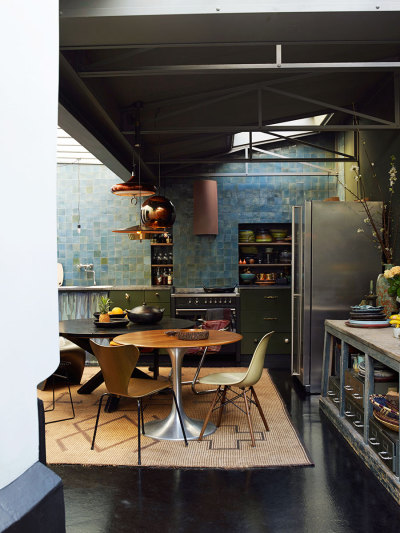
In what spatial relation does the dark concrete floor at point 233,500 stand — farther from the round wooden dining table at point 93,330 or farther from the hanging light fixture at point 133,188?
the hanging light fixture at point 133,188

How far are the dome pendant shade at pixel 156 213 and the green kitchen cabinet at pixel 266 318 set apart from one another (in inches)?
123

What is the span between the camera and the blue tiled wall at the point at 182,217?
852 centimetres

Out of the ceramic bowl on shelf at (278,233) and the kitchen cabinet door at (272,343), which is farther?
the ceramic bowl on shelf at (278,233)

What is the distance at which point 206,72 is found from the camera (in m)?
3.95

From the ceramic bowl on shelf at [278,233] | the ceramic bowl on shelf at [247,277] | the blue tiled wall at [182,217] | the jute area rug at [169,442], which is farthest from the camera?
the blue tiled wall at [182,217]

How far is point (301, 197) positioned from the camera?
8.51 m

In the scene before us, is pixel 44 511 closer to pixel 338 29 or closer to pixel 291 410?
pixel 338 29

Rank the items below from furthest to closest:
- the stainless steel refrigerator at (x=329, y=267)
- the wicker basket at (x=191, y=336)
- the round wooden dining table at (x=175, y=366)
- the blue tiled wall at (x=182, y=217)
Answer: the blue tiled wall at (x=182, y=217) → the stainless steel refrigerator at (x=329, y=267) → the wicker basket at (x=191, y=336) → the round wooden dining table at (x=175, y=366)

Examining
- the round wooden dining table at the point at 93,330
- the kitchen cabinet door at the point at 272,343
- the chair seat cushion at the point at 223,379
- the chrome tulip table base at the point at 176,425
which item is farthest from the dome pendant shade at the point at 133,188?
the kitchen cabinet door at the point at 272,343

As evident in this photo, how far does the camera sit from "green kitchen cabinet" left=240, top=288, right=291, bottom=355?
7.74 meters

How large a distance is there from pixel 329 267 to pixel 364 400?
7.77 feet

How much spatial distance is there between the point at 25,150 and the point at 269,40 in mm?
3368

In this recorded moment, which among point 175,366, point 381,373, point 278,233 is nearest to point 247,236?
point 278,233

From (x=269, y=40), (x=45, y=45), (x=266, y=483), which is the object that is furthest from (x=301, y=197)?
(x=45, y=45)
